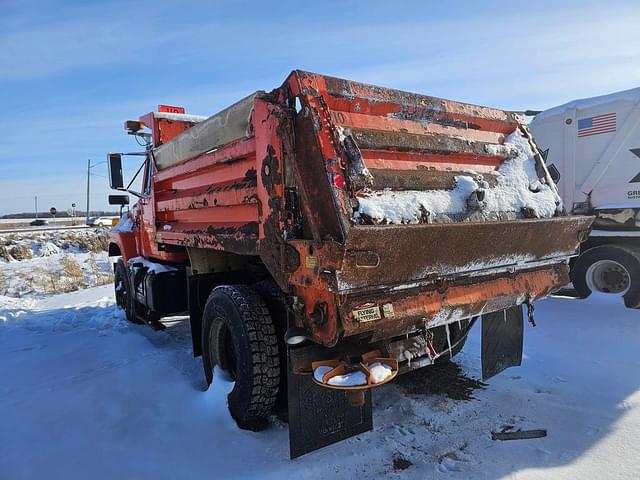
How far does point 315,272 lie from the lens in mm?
2438

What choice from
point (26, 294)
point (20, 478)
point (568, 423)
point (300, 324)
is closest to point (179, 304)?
point (20, 478)

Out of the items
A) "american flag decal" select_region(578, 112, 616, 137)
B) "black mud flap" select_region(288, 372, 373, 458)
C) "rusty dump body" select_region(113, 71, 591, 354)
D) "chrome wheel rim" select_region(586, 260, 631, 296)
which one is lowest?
"black mud flap" select_region(288, 372, 373, 458)

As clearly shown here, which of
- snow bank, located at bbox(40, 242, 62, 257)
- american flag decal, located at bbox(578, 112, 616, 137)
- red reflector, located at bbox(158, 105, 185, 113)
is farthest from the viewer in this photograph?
snow bank, located at bbox(40, 242, 62, 257)

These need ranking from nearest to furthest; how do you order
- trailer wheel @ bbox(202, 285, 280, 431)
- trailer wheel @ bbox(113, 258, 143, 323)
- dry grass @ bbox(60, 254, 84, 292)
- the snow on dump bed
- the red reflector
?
the snow on dump bed < trailer wheel @ bbox(202, 285, 280, 431) < the red reflector < trailer wheel @ bbox(113, 258, 143, 323) < dry grass @ bbox(60, 254, 84, 292)

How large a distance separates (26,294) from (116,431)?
331 inches

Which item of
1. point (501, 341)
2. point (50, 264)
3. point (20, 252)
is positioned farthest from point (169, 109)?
point (20, 252)

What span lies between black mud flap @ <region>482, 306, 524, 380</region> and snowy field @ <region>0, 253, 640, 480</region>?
0.19m

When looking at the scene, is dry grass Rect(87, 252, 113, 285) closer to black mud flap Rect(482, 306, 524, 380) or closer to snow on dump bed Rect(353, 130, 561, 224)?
black mud flap Rect(482, 306, 524, 380)

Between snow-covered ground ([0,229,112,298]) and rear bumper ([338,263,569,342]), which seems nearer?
rear bumper ([338,263,569,342])

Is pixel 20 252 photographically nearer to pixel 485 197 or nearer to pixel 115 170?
pixel 115 170

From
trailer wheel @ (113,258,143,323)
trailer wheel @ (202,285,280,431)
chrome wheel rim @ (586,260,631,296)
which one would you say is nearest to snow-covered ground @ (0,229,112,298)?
trailer wheel @ (113,258,143,323)

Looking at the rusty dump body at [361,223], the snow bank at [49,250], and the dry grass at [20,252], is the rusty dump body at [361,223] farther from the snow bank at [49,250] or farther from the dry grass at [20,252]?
the snow bank at [49,250]

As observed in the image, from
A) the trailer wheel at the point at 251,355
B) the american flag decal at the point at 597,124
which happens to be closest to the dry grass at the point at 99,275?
the trailer wheel at the point at 251,355

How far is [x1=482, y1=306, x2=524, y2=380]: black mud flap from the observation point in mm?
3744
